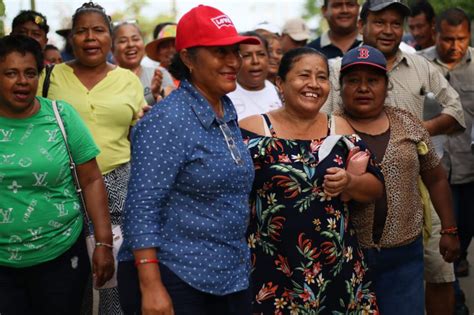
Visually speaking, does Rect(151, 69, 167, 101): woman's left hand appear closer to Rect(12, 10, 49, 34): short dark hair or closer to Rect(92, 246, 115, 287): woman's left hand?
Rect(12, 10, 49, 34): short dark hair

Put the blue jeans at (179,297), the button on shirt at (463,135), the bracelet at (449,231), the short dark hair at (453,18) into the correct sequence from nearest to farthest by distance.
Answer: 1. the blue jeans at (179,297)
2. the bracelet at (449,231)
3. the button on shirt at (463,135)
4. the short dark hair at (453,18)

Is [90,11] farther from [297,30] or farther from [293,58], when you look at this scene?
[297,30]

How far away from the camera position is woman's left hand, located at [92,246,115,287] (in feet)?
13.9

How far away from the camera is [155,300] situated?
324cm

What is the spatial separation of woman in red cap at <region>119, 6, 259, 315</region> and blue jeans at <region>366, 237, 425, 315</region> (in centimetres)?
111

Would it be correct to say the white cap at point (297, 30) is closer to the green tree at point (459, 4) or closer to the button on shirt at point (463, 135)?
the button on shirt at point (463, 135)

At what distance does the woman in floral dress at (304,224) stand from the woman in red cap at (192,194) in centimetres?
44

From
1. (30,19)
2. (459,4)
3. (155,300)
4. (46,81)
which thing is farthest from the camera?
(459,4)

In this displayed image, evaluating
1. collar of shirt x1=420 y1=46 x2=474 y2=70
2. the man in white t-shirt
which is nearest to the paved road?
collar of shirt x1=420 y1=46 x2=474 y2=70

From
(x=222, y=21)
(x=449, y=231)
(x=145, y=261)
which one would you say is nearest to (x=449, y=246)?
(x=449, y=231)

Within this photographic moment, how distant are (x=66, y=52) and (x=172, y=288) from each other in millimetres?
7170

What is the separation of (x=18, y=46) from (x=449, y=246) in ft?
8.78

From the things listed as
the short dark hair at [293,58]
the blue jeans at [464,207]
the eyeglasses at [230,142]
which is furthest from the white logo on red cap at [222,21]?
the blue jeans at [464,207]

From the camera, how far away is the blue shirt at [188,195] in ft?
10.8
